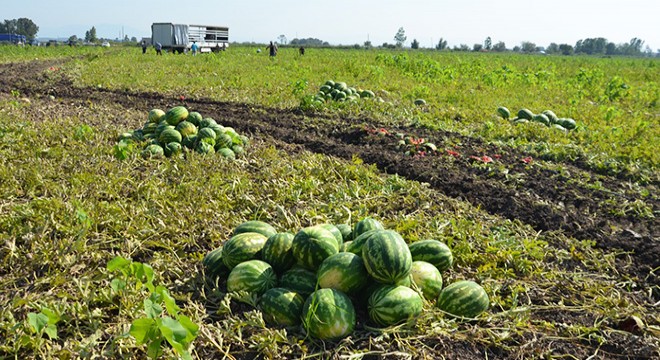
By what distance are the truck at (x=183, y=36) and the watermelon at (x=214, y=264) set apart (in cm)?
4037

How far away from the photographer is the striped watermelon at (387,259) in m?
2.84

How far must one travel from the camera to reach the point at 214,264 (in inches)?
137

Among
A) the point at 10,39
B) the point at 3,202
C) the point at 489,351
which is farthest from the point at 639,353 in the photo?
the point at 10,39

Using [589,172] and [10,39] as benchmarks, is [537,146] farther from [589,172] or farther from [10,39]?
[10,39]

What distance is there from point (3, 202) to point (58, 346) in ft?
8.65

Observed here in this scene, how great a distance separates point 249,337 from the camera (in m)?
2.80

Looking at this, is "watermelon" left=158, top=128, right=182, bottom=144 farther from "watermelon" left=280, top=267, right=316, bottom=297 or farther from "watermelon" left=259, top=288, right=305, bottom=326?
"watermelon" left=259, top=288, right=305, bottom=326

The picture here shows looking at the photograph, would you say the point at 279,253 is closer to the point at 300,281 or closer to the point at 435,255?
the point at 300,281

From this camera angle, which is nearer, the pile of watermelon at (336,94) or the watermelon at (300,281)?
the watermelon at (300,281)

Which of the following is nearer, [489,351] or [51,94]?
[489,351]

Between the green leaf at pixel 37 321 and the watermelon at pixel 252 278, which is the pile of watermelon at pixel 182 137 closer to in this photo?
the watermelon at pixel 252 278

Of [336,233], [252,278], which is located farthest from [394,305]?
[252,278]

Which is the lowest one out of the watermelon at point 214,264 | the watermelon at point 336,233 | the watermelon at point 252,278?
the watermelon at point 214,264

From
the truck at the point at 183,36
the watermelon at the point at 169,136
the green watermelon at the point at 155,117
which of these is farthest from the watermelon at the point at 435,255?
the truck at the point at 183,36
